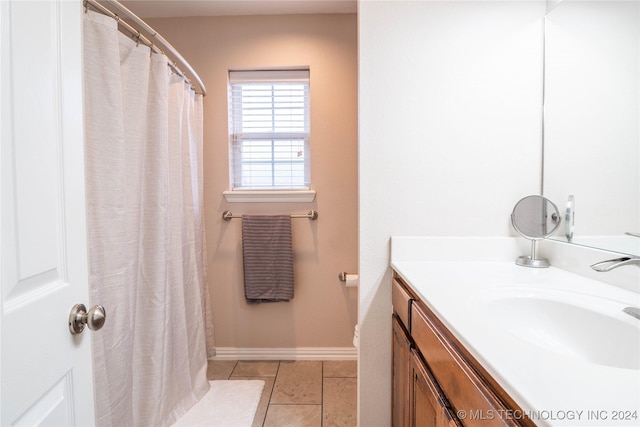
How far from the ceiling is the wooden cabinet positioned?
1712 millimetres

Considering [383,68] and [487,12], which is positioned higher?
[487,12]

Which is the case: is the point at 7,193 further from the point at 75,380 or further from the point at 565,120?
the point at 565,120

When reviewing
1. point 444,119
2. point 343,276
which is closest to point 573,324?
point 444,119

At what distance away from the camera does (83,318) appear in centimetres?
60

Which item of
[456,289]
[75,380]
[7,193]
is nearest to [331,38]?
[456,289]

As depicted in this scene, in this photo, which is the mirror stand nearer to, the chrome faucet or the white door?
the chrome faucet

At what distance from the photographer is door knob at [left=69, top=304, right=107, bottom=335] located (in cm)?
59

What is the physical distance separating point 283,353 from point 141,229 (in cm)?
129

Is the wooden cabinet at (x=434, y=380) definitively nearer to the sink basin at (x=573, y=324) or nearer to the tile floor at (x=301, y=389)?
the sink basin at (x=573, y=324)

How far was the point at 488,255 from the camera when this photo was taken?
1.19 meters

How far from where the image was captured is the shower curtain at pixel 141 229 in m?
0.99

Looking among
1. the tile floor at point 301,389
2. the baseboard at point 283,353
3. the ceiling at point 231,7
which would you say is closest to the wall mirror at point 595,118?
the ceiling at point 231,7

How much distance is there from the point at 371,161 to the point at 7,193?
1.03 m

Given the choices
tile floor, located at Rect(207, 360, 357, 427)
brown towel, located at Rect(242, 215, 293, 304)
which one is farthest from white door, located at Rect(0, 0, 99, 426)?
brown towel, located at Rect(242, 215, 293, 304)
